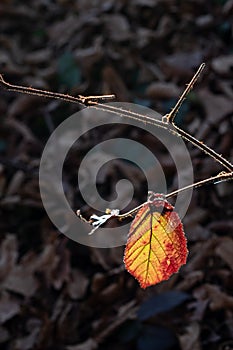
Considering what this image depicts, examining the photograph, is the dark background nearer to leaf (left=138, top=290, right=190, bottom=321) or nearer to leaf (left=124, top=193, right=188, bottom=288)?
leaf (left=138, top=290, right=190, bottom=321)

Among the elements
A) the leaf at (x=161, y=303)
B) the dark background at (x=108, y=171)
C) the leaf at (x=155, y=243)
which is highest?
the dark background at (x=108, y=171)

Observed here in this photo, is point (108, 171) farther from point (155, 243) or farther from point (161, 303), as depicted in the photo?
point (155, 243)

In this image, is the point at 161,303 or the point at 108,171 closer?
the point at 161,303

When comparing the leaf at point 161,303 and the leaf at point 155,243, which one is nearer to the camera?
the leaf at point 155,243

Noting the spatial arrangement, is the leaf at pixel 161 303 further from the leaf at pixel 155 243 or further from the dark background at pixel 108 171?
the leaf at pixel 155 243

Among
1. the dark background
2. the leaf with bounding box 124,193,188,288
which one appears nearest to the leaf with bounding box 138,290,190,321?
the dark background

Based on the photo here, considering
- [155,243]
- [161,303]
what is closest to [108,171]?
[161,303]

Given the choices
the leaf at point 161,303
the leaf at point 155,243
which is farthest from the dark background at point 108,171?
the leaf at point 155,243
